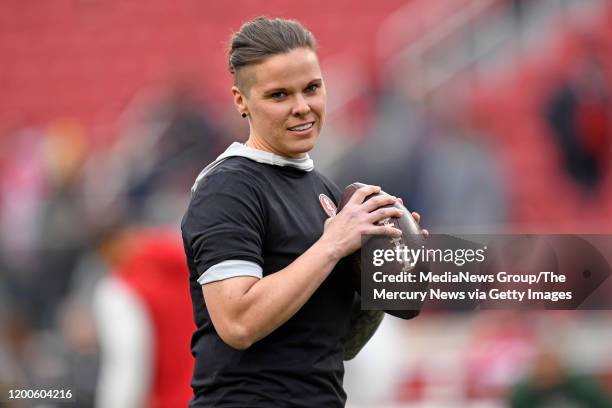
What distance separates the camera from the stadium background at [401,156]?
23.0ft

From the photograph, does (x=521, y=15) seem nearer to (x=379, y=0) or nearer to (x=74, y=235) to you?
(x=379, y=0)

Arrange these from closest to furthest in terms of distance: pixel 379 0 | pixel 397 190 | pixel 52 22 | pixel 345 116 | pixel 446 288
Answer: pixel 446 288
pixel 397 190
pixel 345 116
pixel 379 0
pixel 52 22

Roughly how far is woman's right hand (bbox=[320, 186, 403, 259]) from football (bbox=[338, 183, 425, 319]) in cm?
3

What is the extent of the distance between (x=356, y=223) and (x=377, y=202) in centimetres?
8

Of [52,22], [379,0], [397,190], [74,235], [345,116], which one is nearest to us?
[397,190]

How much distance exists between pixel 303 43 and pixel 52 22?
11.1 metres

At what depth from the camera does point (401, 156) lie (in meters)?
8.53

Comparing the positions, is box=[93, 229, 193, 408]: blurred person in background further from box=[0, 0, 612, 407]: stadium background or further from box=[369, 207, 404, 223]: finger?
box=[369, 207, 404, 223]: finger

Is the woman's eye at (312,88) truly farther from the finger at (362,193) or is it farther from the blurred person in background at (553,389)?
the blurred person in background at (553,389)

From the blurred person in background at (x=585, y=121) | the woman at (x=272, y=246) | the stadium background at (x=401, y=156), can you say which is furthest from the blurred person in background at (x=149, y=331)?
the blurred person in background at (x=585, y=121)

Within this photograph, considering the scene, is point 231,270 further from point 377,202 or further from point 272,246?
point 377,202

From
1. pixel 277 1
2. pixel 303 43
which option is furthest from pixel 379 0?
pixel 303 43

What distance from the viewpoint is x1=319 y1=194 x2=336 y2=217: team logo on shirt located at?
2.70 metres

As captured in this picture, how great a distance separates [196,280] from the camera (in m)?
2.62
